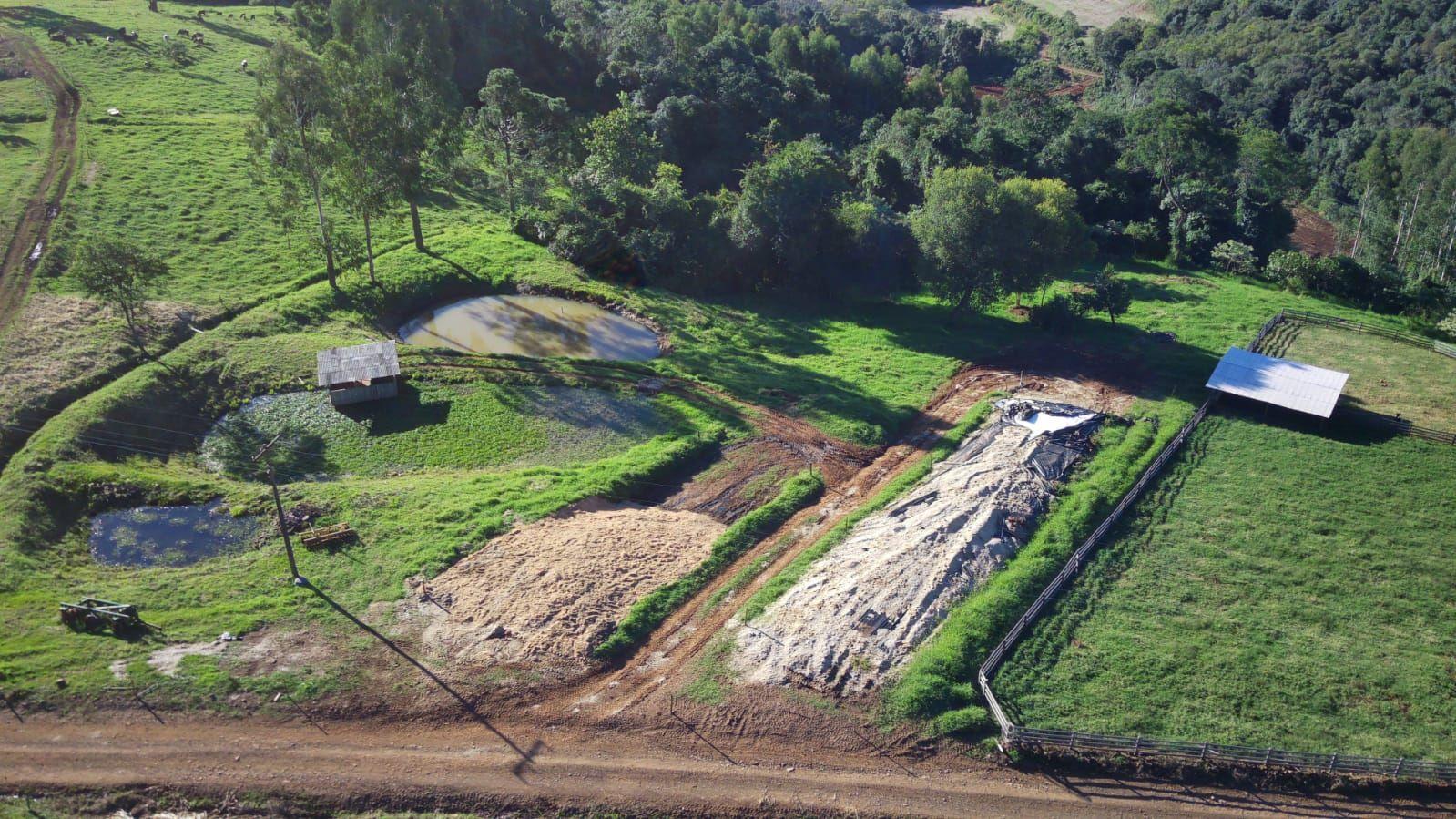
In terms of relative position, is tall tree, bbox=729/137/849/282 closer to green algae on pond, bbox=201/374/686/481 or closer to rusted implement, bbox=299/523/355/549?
green algae on pond, bbox=201/374/686/481

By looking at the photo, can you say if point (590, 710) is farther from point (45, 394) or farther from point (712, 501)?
point (45, 394)

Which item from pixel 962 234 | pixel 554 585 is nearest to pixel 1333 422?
pixel 962 234

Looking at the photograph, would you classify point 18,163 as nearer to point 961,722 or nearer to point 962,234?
point 962,234

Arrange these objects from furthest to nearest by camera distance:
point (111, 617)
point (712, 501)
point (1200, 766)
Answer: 1. point (712, 501)
2. point (111, 617)
3. point (1200, 766)

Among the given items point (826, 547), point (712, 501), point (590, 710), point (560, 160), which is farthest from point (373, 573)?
point (560, 160)

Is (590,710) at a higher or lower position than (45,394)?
lower

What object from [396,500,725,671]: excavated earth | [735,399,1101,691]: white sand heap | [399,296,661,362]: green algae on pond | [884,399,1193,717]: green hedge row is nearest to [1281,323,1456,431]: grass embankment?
[884,399,1193,717]: green hedge row

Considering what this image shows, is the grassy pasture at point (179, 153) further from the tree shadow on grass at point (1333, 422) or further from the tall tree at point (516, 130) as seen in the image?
the tree shadow on grass at point (1333, 422)
